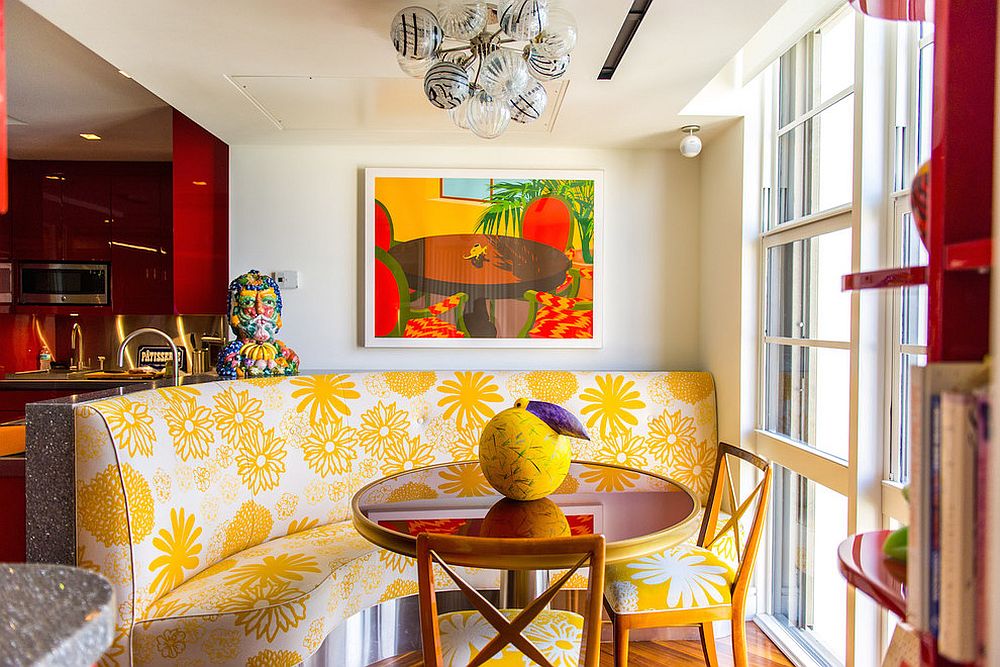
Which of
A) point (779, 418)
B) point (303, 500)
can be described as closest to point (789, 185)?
point (779, 418)

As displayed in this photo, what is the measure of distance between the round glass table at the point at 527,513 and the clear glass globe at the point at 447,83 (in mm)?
1170

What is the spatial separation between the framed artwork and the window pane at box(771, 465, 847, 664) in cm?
119

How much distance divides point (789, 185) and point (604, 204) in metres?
0.97

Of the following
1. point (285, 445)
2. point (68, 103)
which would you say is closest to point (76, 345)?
point (68, 103)

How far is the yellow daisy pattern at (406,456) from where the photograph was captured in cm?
294

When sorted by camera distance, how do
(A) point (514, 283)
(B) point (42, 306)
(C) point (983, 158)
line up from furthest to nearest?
1. (B) point (42, 306)
2. (A) point (514, 283)
3. (C) point (983, 158)

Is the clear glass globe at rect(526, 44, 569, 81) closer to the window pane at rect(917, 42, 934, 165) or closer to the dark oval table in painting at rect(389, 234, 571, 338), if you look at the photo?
the window pane at rect(917, 42, 934, 165)

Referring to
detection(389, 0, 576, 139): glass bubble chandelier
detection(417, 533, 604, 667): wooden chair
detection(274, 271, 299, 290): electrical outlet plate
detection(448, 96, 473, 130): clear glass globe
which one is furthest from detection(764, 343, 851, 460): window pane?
detection(274, 271, 299, 290): electrical outlet plate

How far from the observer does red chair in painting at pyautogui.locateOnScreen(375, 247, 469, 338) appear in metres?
3.40

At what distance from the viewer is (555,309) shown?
3422 mm

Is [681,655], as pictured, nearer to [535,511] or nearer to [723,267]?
[535,511]

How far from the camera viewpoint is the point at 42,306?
4422 mm

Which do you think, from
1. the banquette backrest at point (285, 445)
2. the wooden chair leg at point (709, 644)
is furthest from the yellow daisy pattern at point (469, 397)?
the wooden chair leg at point (709, 644)

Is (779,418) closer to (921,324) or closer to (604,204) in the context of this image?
(921,324)
